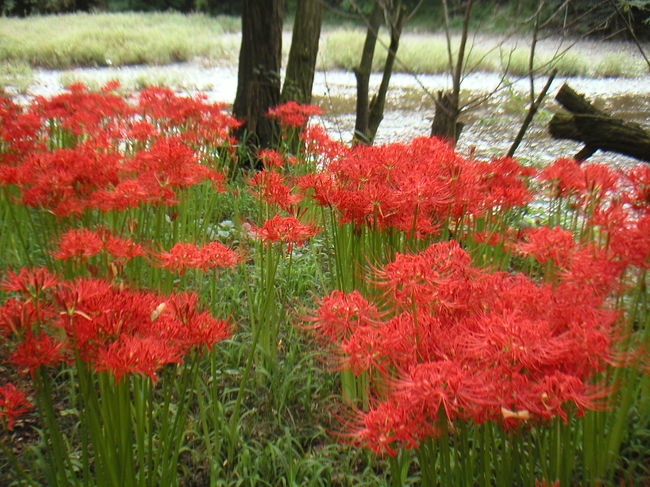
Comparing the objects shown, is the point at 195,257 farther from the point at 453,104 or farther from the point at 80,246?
the point at 453,104

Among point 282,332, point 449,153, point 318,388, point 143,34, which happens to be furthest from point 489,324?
point 143,34

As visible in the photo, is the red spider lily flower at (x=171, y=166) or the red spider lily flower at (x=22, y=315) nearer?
the red spider lily flower at (x=22, y=315)

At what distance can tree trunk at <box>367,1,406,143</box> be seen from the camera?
282 centimetres

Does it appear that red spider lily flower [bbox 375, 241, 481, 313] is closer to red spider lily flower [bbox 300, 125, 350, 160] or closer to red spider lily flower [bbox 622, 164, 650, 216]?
red spider lily flower [bbox 622, 164, 650, 216]

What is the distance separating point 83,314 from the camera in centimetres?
82

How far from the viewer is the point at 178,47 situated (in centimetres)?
668

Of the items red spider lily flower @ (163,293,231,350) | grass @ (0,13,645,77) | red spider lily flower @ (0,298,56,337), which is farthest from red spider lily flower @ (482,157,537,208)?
grass @ (0,13,645,77)

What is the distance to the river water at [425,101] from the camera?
449 cm

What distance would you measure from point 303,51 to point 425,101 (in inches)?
99.4

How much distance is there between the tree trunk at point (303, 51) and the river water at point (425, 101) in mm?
219

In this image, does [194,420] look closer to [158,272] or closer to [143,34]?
[158,272]

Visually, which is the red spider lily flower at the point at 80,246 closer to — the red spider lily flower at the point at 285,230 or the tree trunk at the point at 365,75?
the red spider lily flower at the point at 285,230

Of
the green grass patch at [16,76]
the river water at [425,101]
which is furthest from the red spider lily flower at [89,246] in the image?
the green grass patch at [16,76]

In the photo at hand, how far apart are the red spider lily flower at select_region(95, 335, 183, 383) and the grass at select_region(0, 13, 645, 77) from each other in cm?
397
